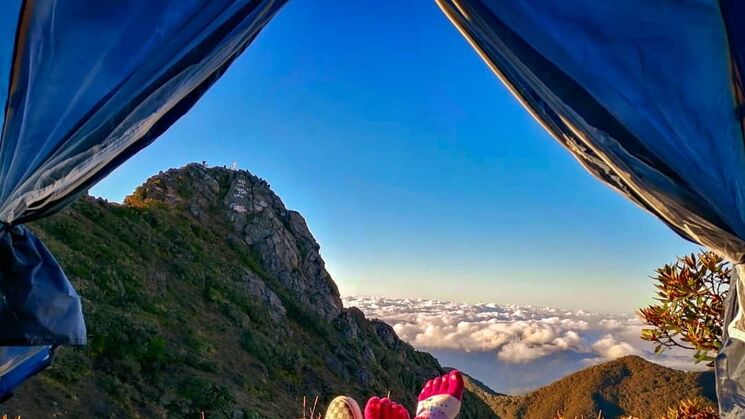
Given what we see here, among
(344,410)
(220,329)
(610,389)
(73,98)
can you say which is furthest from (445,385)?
(610,389)

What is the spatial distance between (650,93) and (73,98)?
247cm

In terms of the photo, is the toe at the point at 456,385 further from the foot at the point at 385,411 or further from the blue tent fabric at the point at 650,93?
the blue tent fabric at the point at 650,93

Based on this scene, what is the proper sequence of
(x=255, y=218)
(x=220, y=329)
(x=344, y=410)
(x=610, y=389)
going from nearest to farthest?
(x=344, y=410), (x=220, y=329), (x=610, y=389), (x=255, y=218)

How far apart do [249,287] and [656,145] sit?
21911 mm

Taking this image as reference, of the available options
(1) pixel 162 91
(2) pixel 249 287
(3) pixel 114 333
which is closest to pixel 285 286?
(2) pixel 249 287

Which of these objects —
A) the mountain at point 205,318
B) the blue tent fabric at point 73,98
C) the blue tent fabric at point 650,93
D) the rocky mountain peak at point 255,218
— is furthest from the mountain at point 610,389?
the rocky mountain peak at point 255,218

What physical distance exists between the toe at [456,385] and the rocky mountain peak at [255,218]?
2298cm

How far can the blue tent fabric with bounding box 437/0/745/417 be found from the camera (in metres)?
2.62

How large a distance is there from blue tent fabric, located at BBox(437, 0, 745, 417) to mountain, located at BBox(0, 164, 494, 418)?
17.5ft

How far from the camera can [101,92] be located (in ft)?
9.43

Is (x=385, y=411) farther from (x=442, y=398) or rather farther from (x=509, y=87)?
(x=509, y=87)

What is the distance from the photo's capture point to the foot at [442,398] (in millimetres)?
3162

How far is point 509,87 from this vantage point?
2.92 m

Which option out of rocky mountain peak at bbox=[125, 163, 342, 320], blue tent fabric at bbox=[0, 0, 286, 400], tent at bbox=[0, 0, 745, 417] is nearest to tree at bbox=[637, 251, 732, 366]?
tent at bbox=[0, 0, 745, 417]
